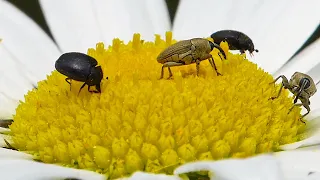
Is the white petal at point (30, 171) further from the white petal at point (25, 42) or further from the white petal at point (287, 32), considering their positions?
the white petal at point (287, 32)

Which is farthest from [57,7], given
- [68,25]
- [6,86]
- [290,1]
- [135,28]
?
[290,1]

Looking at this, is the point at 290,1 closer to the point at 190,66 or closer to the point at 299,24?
the point at 299,24

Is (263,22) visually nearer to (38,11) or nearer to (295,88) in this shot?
(295,88)

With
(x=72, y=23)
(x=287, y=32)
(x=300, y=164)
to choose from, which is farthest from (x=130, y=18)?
(x=300, y=164)

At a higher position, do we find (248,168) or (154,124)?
(154,124)

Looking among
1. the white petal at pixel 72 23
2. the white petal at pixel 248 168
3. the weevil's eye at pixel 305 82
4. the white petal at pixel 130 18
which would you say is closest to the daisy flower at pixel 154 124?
the white petal at pixel 248 168

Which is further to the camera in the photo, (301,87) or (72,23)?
(72,23)
